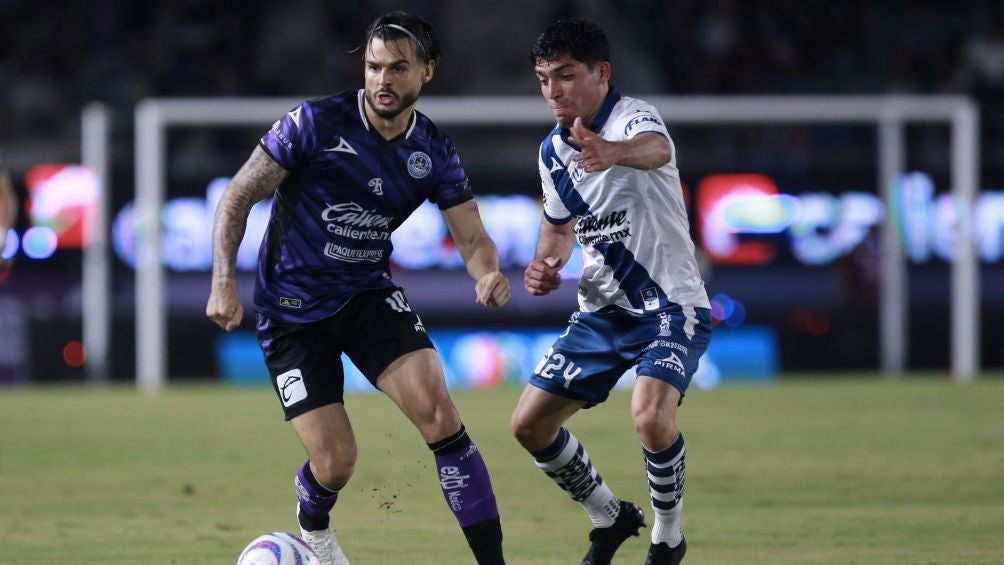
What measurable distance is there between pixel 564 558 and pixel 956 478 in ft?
12.6

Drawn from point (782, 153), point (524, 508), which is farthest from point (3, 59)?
point (524, 508)

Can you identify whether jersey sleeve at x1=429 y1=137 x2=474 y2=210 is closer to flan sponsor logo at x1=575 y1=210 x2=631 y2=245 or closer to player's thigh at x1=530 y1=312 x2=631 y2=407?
flan sponsor logo at x1=575 y1=210 x2=631 y2=245

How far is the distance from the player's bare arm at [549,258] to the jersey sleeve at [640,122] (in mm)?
605

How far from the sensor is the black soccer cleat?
632 cm

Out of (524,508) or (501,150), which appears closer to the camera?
(524,508)

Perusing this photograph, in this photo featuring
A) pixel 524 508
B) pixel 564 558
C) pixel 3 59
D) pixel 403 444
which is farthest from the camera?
pixel 3 59

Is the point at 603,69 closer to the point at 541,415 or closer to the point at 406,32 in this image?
the point at 406,32

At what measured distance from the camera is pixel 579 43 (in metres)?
6.43

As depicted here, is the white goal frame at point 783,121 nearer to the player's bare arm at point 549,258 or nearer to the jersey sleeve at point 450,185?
the player's bare arm at point 549,258

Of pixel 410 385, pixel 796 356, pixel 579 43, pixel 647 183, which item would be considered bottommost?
pixel 796 356

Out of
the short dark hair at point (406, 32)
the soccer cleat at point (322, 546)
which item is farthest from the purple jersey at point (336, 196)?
the soccer cleat at point (322, 546)

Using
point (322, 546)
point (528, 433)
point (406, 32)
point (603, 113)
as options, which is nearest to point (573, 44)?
point (603, 113)

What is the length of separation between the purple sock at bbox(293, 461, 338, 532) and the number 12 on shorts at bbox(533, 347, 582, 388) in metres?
1.04

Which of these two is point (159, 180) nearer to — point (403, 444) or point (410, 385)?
point (403, 444)
